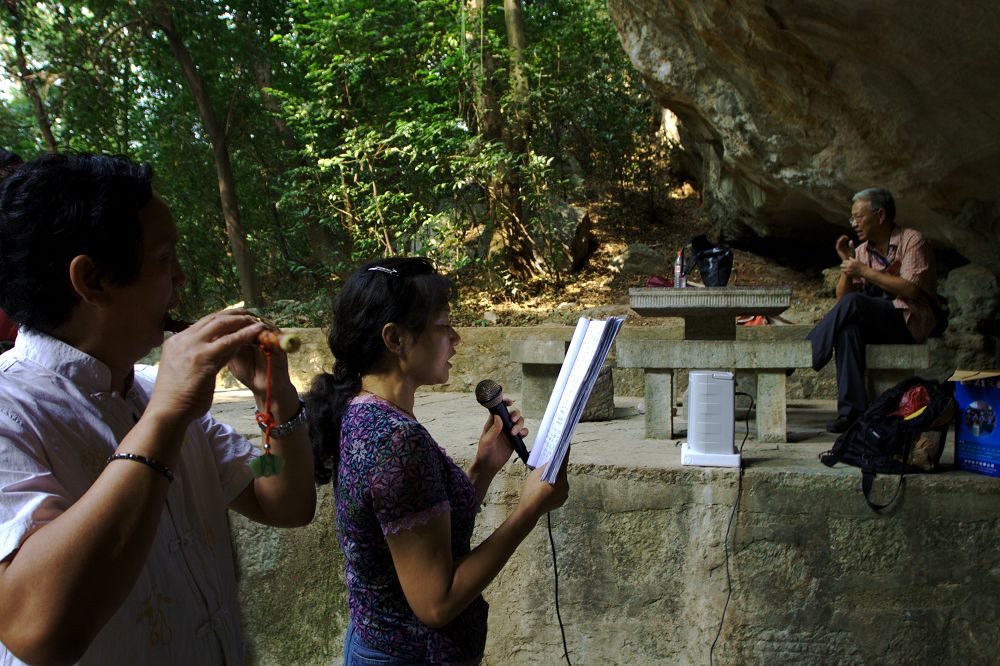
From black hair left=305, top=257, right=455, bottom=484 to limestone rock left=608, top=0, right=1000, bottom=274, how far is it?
3.86 meters

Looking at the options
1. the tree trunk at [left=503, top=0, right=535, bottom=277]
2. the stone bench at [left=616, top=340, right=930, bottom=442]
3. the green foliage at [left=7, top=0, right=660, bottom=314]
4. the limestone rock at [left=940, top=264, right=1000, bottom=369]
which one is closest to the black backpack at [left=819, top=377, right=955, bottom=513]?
the stone bench at [left=616, top=340, right=930, bottom=442]

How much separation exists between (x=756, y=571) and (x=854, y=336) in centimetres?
159

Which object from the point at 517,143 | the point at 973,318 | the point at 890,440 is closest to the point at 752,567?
the point at 890,440

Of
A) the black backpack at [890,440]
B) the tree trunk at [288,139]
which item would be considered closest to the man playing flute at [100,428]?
the black backpack at [890,440]

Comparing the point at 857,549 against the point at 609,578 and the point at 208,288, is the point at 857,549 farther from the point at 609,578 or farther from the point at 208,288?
the point at 208,288

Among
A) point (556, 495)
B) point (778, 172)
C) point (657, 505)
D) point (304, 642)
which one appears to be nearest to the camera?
point (556, 495)

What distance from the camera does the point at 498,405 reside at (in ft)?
5.85

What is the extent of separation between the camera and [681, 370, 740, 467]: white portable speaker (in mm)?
3076

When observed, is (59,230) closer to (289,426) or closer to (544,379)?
(289,426)

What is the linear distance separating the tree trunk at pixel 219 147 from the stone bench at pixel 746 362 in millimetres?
7087

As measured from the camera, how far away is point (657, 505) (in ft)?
10.0

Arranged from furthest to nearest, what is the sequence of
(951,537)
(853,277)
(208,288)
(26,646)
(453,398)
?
(208,288)
(453,398)
(853,277)
(951,537)
(26,646)

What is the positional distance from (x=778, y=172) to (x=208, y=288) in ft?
31.7

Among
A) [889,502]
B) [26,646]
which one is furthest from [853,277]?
[26,646]
